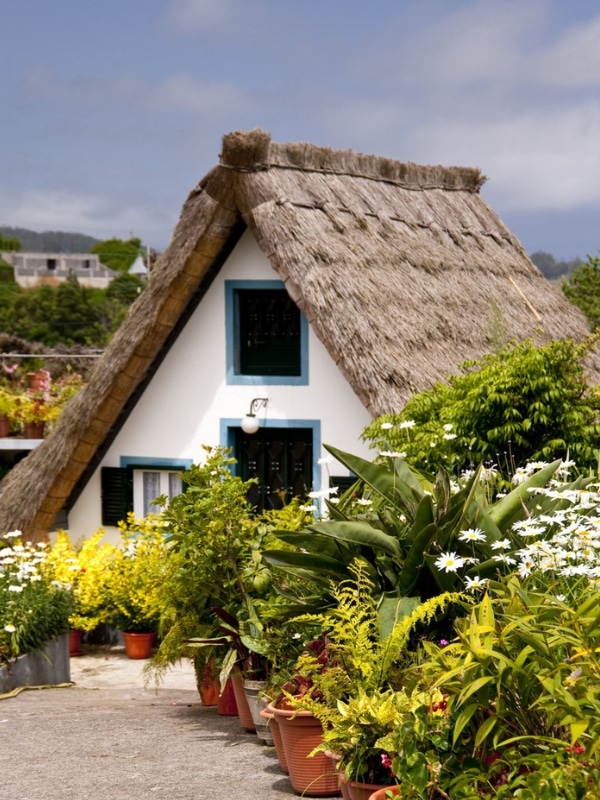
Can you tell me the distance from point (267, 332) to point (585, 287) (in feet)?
25.6

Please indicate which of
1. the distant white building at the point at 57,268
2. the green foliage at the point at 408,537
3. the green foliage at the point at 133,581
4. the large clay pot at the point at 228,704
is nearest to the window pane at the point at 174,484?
the green foliage at the point at 133,581

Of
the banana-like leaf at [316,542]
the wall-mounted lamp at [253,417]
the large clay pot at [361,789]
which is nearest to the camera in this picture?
the large clay pot at [361,789]

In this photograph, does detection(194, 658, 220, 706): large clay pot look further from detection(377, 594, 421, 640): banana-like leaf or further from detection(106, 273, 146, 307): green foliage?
detection(106, 273, 146, 307): green foliage

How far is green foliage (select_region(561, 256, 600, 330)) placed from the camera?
18.9m

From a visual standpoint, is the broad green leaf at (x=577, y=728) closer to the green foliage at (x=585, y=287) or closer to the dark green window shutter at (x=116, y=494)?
the dark green window shutter at (x=116, y=494)

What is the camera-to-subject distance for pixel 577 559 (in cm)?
515

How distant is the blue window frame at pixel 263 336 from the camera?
43.4 ft

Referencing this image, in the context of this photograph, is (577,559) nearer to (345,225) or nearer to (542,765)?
(542,765)

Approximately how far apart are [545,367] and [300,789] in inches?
203

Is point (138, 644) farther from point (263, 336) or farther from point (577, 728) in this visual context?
point (577, 728)

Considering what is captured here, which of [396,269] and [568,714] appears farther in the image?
[396,269]

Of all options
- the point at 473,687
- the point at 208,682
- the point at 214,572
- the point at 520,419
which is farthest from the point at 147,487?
the point at 473,687

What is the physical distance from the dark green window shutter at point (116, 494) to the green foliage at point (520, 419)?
492 centimetres

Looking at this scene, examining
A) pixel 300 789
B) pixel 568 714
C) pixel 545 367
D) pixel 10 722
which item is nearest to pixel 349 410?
pixel 545 367
